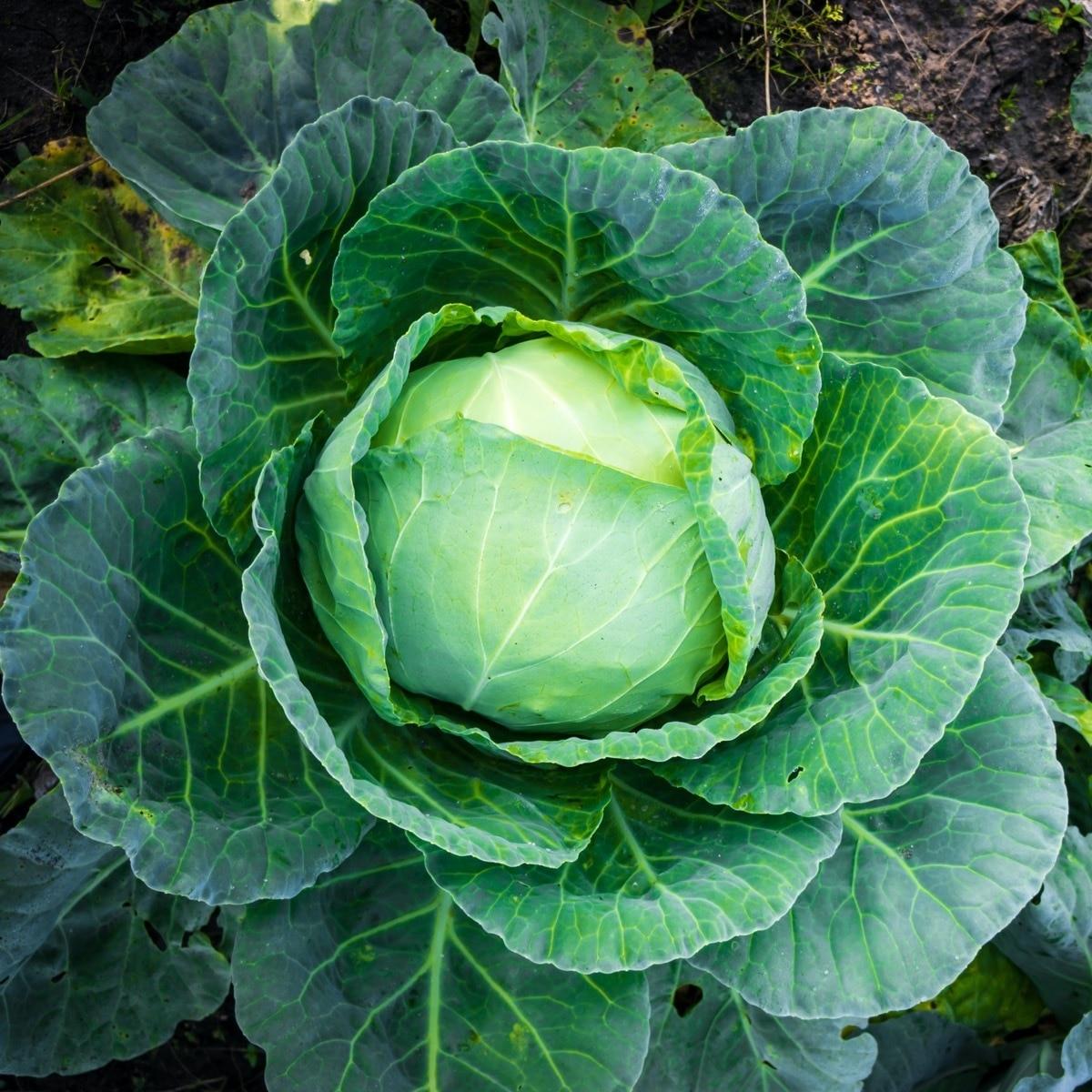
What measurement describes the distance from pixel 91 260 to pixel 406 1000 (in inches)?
82.5

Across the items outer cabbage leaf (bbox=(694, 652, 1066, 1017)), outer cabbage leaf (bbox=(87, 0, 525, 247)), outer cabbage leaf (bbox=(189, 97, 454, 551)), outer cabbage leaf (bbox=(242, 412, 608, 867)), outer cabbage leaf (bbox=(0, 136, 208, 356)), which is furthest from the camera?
outer cabbage leaf (bbox=(0, 136, 208, 356))

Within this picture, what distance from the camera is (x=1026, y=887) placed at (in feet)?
7.29

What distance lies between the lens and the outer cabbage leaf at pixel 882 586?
6.89 ft

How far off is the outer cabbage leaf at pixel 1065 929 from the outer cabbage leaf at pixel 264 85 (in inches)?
102

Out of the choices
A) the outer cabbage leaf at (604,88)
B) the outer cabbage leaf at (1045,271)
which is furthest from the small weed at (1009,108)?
the outer cabbage leaf at (604,88)

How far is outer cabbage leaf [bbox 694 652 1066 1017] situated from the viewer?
2.24m

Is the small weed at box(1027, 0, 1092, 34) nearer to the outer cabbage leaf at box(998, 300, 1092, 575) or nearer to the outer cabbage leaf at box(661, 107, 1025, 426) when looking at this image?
the outer cabbage leaf at box(998, 300, 1092, 575)

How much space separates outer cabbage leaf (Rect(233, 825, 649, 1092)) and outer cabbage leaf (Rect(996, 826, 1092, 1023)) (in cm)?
137

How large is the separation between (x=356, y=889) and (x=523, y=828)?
0.60 metres

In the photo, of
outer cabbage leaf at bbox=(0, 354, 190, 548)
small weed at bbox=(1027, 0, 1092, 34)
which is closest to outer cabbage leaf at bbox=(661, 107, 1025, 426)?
outer cabbage leaf at bbox=(0, 354, 190, 548)

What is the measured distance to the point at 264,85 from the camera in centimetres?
252

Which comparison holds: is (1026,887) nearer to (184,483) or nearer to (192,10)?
(184,483)

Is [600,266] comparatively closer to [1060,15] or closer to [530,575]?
[530,575]

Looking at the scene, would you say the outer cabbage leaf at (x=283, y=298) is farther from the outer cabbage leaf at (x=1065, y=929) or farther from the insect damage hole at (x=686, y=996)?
the outer cabbage leaf at (x=1065, y=929)
